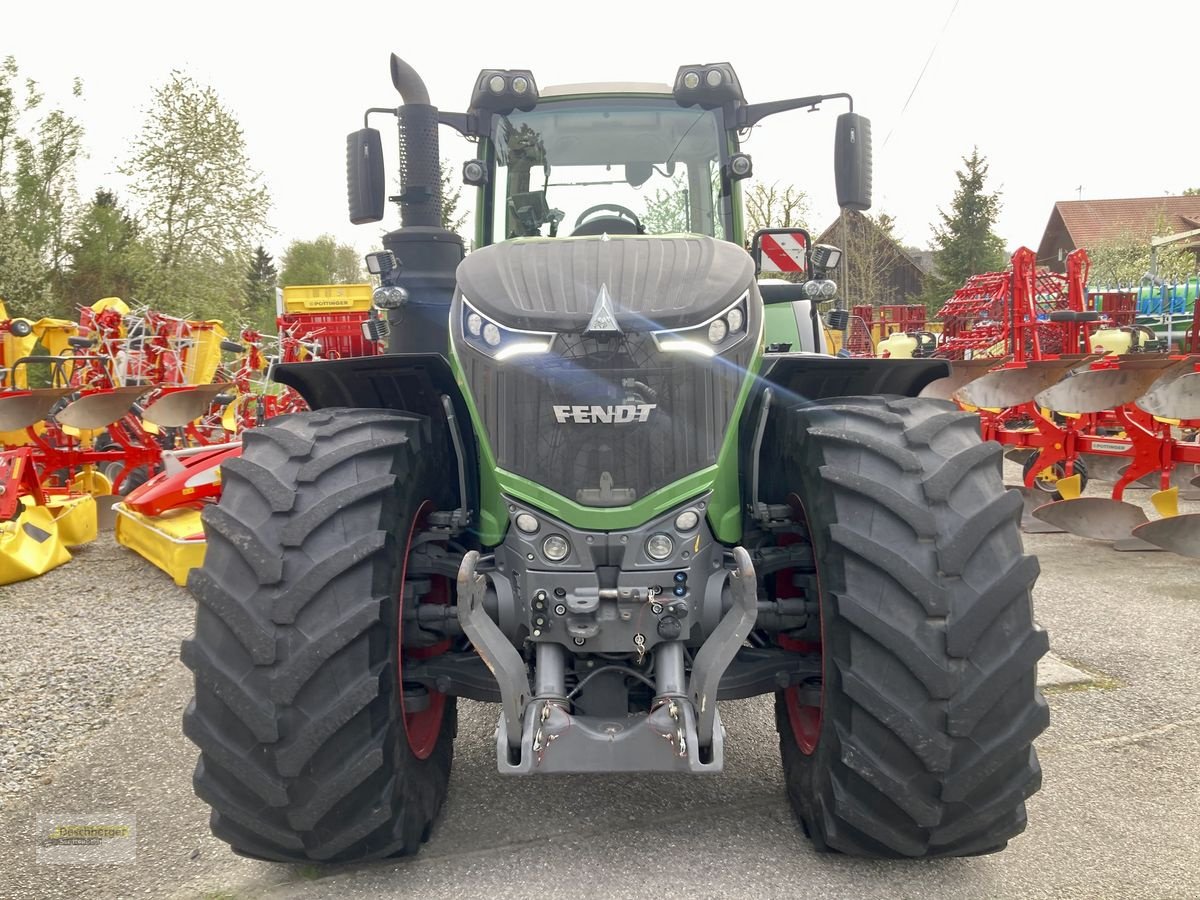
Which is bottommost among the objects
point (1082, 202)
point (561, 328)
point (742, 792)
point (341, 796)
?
point (742, 792)

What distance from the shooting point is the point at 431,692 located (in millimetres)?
2625

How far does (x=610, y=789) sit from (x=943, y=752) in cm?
119

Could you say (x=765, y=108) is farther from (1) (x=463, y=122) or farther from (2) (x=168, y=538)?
(2) (x=168, y=538)

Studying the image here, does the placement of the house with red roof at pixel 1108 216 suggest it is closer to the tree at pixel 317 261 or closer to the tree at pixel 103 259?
the tree at pixel 103 259

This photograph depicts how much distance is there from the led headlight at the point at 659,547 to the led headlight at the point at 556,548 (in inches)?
8.1

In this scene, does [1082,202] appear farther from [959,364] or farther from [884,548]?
[884,548]

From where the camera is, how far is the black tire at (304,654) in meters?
2.10

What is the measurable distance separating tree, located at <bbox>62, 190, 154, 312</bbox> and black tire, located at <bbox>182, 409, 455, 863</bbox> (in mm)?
28001

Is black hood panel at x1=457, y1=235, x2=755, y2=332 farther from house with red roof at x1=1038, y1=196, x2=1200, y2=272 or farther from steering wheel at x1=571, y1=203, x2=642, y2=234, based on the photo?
house with red roof at x1=1038, y1=196, x2=1200, y2=272

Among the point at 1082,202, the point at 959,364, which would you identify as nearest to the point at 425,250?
the point at 959,364

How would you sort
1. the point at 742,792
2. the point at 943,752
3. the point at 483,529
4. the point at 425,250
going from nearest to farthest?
1. the point at 943,752
2. the point at 483,529
3. the point at 742,792
4. the point at 425,250

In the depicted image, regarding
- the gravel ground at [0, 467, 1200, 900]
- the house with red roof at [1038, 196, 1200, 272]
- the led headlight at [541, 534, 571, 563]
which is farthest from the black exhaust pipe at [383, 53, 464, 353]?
the house with red roof at [1038, 196, 1200, 272]

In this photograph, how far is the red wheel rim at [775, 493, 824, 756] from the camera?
8.28 feet

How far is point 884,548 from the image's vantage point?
2.10 metres
